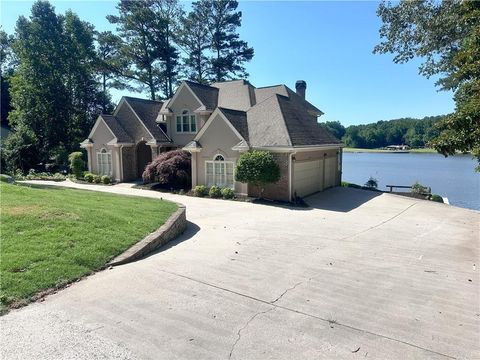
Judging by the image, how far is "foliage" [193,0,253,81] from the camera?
4384 cm

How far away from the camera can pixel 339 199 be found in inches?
760

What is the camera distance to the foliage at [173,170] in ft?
70.6

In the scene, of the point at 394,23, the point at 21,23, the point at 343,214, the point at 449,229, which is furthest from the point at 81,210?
the point at 21,23

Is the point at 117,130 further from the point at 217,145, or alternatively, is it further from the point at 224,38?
the point at 224,38

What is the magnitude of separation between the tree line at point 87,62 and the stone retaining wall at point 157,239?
26753 millimetres

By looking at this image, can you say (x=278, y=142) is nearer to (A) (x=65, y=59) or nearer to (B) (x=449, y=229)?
(B) (x=449, y=229)

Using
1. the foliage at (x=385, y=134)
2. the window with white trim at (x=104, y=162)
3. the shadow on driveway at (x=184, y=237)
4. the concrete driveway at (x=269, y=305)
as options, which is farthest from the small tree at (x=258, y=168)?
the foliage at (x=385, y=134)

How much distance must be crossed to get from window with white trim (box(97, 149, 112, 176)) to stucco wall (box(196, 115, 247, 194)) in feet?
31.7

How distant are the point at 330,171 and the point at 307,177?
4088 millimetres

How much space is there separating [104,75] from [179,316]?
1746 inches

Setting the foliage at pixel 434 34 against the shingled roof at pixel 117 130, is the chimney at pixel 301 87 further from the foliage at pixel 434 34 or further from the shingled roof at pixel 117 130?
the shingled roof at pixel 117 130

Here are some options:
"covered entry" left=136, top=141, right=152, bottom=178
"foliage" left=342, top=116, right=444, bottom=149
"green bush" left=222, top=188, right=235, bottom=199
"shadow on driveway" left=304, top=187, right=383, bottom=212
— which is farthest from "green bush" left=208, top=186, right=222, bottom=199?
"foliage" left=342, top=116, right=444, bottom=149

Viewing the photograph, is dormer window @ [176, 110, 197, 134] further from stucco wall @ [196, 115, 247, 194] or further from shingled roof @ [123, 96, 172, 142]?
stucco wall @ [196, 115, 247, 194]

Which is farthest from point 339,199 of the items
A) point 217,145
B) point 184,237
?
point 184,237
